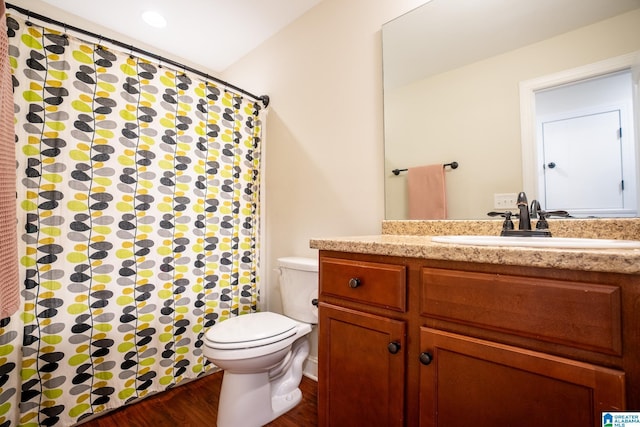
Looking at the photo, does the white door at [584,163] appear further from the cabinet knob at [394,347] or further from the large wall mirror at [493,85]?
the cabinet knob at [394,347]

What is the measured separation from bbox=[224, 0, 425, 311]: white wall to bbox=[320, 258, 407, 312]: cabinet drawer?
1.87ft

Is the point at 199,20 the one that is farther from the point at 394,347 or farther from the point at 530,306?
the point at 530,306

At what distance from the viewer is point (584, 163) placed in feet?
3.33

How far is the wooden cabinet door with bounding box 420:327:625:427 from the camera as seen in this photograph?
0.57 metres

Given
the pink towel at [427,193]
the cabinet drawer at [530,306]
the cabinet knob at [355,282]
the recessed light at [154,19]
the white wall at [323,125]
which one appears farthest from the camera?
the recessed light at [154,19]

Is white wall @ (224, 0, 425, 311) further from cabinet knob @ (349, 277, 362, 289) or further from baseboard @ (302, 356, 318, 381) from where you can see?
cabinet knob @ (349, 277, 362, 289)

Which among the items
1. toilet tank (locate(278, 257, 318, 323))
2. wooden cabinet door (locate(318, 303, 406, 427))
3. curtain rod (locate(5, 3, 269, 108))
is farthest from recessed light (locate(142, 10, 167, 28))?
wooden cabinet door (locate(318, 303, 406, 427))

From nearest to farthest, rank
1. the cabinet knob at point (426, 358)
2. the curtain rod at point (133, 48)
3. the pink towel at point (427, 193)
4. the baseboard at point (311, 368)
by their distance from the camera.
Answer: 1. the cabinet knob at point (426, 358)
2. the curtain rod at point (133, 48)
3. the pink towel at point (427, 193)
4. the baseboard at point (311, 368)

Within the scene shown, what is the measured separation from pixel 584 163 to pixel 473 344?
81cm

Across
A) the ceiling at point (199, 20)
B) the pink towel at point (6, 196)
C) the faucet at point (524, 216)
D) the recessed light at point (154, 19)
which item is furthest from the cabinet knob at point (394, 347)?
the recessed light at point (154, 19)

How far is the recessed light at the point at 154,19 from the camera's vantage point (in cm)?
189

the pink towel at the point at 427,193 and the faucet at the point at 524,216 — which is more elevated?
the pink towel at the point at 427,193

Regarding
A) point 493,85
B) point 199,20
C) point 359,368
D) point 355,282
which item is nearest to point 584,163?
point 493,85

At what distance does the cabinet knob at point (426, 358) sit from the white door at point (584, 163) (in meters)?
0.76
